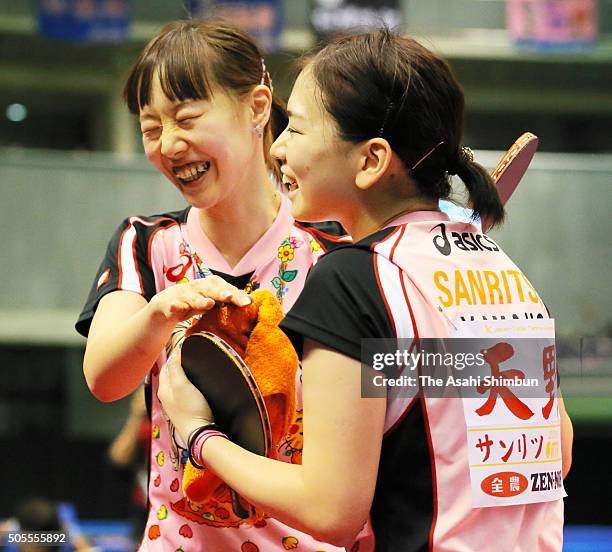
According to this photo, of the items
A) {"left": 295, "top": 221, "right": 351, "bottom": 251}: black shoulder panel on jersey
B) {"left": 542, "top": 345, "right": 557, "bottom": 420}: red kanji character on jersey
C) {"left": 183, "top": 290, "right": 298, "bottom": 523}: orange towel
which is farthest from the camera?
{"left": 295, "top": 221, "right": 351, "bottom": 251}: black shoulder panel on jersey

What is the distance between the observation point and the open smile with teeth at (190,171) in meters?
1.44

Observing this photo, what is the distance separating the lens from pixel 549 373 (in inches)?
45.6

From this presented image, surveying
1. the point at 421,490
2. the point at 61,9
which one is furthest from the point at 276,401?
the point at 61,9

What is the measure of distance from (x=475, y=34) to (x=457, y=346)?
821 centimetres

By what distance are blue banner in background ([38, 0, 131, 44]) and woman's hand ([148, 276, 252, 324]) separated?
7.13 m

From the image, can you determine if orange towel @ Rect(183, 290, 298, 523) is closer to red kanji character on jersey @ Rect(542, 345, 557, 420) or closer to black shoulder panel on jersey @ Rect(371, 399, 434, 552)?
black shoulder panel on jersey @ Rect(371, 399, 434, 552)

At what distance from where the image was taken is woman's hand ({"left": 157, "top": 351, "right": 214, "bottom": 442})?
1.18 meters

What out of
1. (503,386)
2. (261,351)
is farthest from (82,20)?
(503,386)

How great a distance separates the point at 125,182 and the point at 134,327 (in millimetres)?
5514

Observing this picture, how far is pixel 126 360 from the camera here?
1328mm

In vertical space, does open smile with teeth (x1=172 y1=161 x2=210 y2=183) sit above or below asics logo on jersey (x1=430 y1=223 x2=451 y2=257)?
above

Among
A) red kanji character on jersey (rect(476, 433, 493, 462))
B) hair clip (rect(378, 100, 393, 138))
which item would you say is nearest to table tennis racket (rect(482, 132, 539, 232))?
hair clip (rect(378, 100, 393, 138))

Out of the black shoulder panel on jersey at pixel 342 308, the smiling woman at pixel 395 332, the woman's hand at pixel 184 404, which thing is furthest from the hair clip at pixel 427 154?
the woman's hand at pixel 184 404

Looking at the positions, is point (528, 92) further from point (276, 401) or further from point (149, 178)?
point (276, 401)
